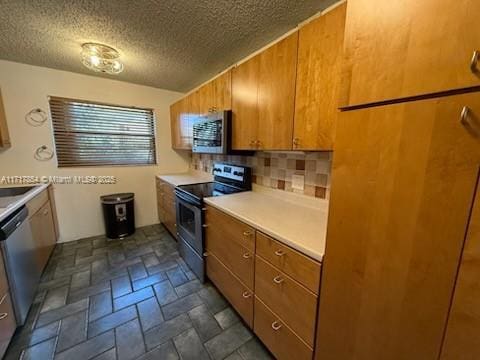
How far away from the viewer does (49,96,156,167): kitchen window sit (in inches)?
106

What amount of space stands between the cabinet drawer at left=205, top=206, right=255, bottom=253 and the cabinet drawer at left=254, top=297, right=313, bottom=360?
40cm

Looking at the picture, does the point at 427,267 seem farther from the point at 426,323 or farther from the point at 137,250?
the point at 137,250

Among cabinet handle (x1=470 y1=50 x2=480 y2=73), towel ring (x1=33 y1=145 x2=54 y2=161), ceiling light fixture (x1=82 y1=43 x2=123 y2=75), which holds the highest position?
ceiling light fixture (x1=82 y1=43 x2=123 y2=75)

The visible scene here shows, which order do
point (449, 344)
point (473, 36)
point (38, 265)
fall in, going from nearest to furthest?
point (473, 36) < point (449, 344) < point (38, 265)

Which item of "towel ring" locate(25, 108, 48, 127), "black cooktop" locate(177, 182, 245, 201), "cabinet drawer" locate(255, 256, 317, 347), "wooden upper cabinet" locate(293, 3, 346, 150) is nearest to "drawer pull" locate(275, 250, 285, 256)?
"cabinet drawer" locate(255, 256, 317, 347)

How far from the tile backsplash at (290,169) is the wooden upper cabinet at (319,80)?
40cm

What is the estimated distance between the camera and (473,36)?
0.49m

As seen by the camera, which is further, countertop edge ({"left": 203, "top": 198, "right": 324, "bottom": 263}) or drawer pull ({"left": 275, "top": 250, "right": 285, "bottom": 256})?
drawer pull ({"left": 275, "top": 250, "right": 285, "bottom": 256})

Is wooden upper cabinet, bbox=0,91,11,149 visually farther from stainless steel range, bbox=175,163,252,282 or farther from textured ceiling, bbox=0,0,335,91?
stainless steel range, bbox=175,163,252,282

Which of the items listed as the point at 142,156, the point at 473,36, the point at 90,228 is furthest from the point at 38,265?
the point at 473,36

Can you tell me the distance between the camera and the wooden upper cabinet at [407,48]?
1.68 feet

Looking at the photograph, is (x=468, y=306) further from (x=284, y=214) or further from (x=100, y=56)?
(x=100, y=56)

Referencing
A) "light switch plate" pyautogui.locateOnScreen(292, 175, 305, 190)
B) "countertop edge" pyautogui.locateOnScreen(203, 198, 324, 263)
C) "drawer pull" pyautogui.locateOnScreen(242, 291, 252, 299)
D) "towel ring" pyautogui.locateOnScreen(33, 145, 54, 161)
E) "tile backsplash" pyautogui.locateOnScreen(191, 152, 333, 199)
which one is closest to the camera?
"countertop edge" pyautogui.locateOnScreen(203, 198, 324, 263)

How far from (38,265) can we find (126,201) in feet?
3.84
